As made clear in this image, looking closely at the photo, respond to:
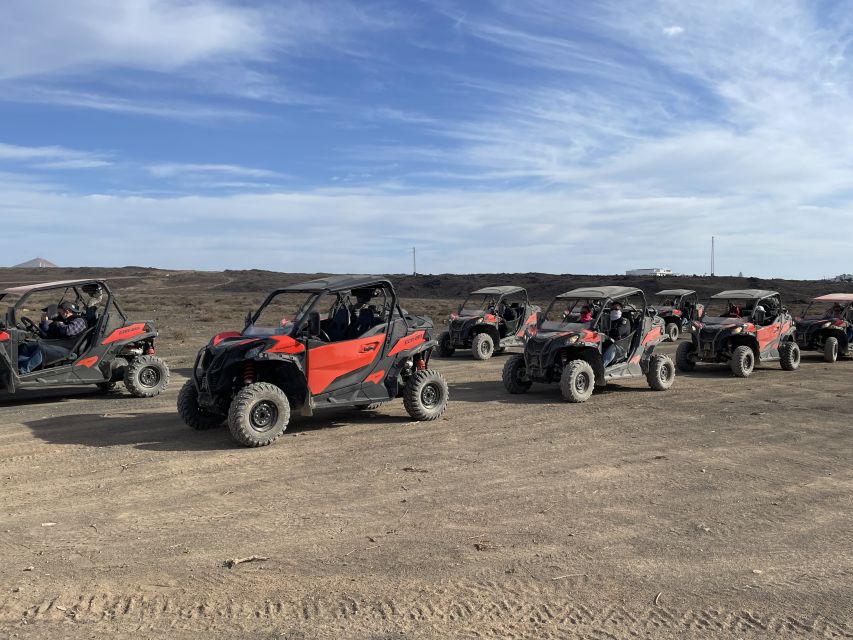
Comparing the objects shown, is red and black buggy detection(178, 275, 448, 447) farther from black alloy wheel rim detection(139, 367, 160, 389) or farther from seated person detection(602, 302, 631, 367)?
seated person detection(602, 302, 631, 367)

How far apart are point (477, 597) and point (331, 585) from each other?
0.85 meters

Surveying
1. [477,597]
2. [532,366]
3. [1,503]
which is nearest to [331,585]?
[477,597]

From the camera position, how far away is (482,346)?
56.3 feet

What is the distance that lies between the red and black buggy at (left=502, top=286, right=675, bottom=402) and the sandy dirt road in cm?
188

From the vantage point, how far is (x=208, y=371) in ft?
26.0

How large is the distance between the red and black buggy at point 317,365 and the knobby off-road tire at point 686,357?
689 cm

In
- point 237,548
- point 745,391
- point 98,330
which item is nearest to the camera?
point 237,548

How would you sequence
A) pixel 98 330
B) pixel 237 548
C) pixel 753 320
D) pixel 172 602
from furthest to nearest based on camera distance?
pixel 753 320
pixel 98 330
pixel 237 548
pixel 172 602

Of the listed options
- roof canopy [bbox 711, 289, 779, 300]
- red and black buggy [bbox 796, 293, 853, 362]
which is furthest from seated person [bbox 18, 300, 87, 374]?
red and black buggy [bbox 796, 293, 853, 362]

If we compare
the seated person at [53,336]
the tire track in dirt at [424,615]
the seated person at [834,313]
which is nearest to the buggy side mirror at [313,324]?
the tire track in dirt at [424,615]

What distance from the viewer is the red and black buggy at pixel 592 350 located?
11055 mm

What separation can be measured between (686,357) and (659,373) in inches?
114

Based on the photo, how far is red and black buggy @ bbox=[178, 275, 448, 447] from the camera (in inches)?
310

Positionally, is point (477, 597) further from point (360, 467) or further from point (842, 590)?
point (360, 467)
